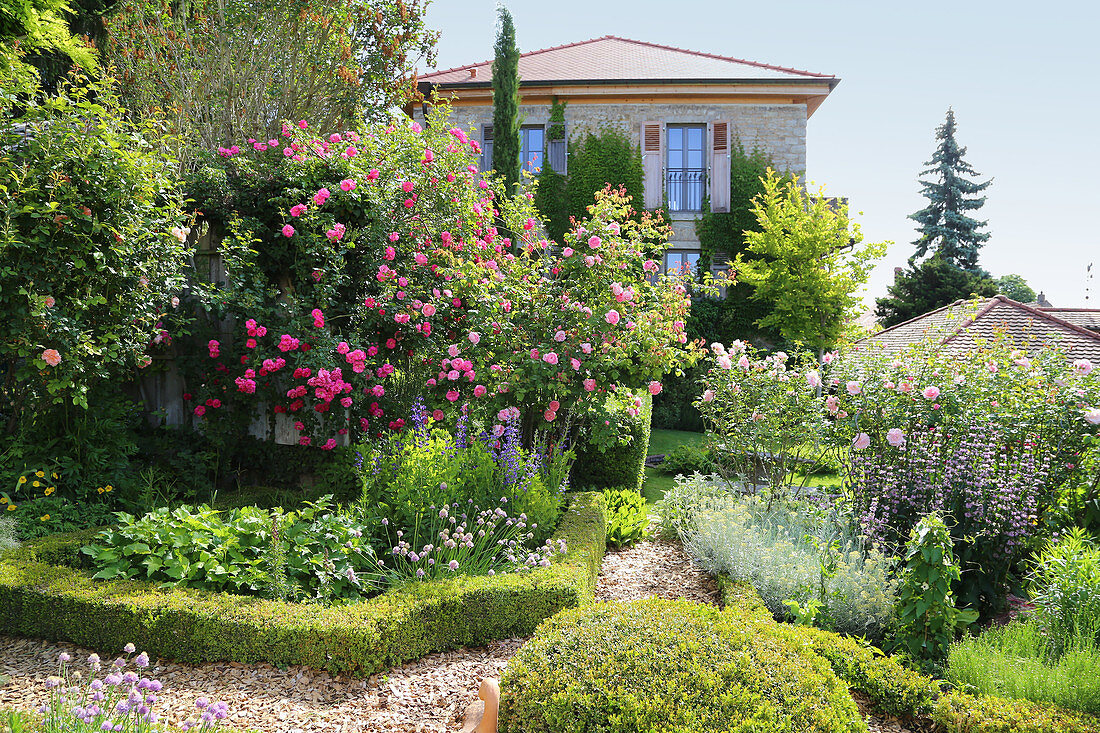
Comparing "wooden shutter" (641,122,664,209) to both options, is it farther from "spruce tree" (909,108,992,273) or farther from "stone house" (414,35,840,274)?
"spruce tree" (909,108,992,273)

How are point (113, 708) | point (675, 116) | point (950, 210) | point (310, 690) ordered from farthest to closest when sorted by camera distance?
point (950, 210) < point (675, 116) < point (310, 690) < point (113, 708)

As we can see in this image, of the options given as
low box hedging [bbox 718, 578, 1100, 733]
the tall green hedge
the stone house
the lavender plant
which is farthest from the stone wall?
low box hedging [bbox 718, 578, 1100, 733]

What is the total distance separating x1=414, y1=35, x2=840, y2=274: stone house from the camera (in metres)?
15.1

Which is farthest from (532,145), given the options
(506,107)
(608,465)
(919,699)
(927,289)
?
(919,699)

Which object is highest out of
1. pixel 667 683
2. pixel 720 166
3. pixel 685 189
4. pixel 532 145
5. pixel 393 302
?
pixel 532 145

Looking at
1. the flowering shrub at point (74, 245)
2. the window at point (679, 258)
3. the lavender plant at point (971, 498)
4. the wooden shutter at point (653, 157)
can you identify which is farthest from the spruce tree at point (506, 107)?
the lavender plant at point (971, 498)

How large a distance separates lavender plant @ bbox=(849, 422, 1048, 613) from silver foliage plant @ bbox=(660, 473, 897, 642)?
0.99 ft

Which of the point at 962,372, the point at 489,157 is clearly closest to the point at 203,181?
the point at 962,372

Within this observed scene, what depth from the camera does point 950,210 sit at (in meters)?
26.8

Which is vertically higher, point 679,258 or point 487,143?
point 487,143

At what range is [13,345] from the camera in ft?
13.5

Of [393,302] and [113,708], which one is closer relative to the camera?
[113,708]

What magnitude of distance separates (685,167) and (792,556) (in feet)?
43.6

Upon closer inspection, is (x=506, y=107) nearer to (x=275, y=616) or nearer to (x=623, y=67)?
(x=623, y=67)
